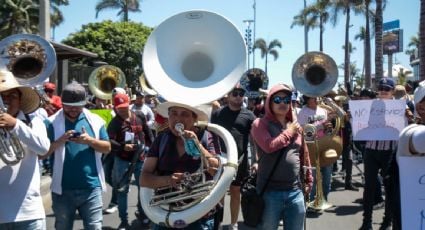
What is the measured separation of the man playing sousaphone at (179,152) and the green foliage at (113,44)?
34.4m

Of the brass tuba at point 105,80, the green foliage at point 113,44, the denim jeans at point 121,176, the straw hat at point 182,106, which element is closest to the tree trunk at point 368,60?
the green foliage at point 113,44

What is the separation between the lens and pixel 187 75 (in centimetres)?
314

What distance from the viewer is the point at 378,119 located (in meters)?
5.26

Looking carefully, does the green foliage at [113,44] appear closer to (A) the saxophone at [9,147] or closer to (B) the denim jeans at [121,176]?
(B) the denim jeans at [121,176]

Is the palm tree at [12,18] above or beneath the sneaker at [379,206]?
above

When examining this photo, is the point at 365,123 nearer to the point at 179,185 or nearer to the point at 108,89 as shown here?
the point at 179,185

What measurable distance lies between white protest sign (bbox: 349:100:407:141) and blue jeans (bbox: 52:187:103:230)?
9.27ft

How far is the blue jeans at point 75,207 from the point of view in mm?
4117

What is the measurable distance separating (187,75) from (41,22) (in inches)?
456

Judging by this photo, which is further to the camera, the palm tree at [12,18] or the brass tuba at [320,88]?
the palm tree at [12,18]

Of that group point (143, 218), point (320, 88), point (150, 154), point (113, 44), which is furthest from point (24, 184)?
point (113, 44)

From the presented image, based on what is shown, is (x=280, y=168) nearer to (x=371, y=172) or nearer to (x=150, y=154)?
(x=150, y=154)

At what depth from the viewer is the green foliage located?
37.7 m

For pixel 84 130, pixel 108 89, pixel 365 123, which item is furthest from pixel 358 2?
pixel 84 130
